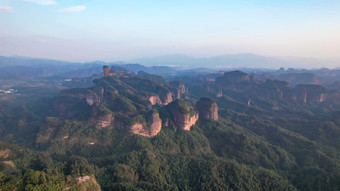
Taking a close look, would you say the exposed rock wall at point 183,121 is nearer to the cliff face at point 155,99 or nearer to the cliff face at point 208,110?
the cliff face at point 208,110

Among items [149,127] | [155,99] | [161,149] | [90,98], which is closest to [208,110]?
[149,127]

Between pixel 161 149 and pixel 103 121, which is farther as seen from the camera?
pixel 103 121

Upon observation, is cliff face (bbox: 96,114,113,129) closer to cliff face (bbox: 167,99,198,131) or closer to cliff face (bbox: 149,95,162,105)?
cliff face (bbox: 167,99,198,131)

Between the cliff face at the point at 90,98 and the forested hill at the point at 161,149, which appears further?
the cliff face at the point at 90,98

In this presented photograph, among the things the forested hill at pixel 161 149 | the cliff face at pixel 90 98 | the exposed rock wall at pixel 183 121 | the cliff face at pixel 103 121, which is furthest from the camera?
the cliff face at pixel 90 98

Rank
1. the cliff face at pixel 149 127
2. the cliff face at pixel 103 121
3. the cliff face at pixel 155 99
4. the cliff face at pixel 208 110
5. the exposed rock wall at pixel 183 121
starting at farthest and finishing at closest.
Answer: the cliff face at pixel 155 99 → the cliff face at pixel 208 110 → the exposed rock wall at pixel 183 121 → the cliff face at pixel 103 121 → the cliff face at pixel 149 127

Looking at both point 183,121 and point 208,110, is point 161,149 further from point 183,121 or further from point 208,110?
point 208,110

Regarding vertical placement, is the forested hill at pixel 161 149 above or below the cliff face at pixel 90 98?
below

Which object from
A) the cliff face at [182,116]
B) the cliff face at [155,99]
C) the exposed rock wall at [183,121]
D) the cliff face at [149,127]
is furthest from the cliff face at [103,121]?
the cliff face at [155,99]

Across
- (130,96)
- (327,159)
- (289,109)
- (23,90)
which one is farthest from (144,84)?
(23,90)
